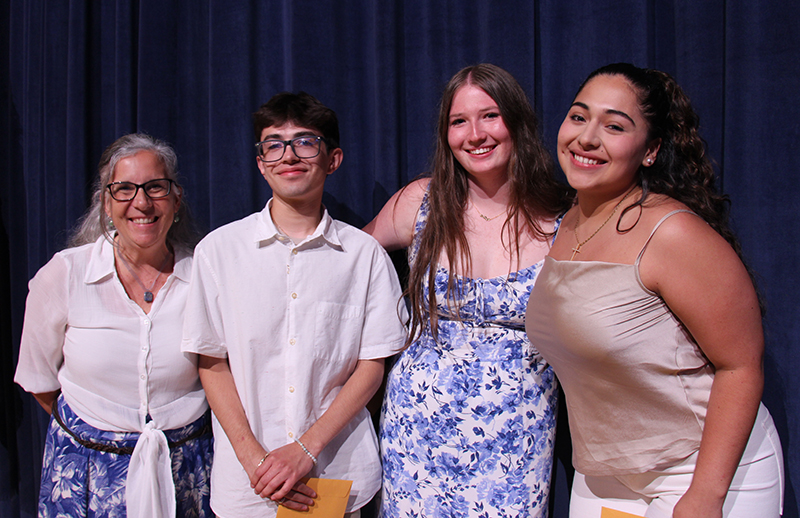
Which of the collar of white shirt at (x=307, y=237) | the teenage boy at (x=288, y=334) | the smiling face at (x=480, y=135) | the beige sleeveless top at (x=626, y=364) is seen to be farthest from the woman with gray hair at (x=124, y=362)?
the beige sleeveless top at (x=626, y=364)

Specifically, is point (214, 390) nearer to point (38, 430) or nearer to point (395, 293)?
point (395, 293)

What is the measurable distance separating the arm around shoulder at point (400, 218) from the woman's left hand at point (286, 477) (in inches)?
27.1

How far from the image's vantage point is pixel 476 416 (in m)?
1.32

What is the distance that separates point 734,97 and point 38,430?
296 centimetres

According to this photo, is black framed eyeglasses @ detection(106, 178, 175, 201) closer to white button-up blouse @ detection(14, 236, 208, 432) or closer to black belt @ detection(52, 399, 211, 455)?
white button-up blouse @ detection(14, 236, 208, 432)

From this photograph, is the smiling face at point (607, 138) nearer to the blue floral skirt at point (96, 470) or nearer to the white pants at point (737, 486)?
the white pants at point (737, 486)

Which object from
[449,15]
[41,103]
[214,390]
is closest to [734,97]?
[449,15]

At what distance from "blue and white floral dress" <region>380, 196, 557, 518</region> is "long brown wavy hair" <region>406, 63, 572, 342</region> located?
5 centimetres

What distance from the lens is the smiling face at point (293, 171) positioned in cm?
134

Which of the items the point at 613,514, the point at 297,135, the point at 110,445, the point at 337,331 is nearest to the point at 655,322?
the point at 613,514

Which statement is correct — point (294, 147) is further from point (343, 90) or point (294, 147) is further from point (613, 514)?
point (613, 514)

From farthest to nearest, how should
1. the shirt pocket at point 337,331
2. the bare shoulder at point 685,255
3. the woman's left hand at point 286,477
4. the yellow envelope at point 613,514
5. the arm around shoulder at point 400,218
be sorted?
the arm around shoulder at point 400,218, the shirt pocket at point 337,331, the woman's left hand at point 286,477, the yellow envelope at point 613,514, the bare shoulder at point 685,255

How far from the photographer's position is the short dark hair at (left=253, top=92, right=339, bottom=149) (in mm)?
1372

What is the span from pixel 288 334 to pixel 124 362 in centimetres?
50
